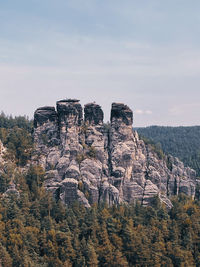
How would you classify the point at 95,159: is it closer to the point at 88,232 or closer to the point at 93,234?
the point at 88,232

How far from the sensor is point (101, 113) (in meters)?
92.2

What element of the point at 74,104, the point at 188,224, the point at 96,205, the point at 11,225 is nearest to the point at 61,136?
the point at 74,104

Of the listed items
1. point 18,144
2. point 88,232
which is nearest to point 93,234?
point 88,232

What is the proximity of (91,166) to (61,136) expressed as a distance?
1143cm

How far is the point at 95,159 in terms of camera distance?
85312 mm

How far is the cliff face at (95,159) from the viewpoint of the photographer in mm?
78562

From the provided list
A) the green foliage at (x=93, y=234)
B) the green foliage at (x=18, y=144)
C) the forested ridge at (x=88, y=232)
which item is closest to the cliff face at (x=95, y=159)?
the green foliage at (x=18, y=144)

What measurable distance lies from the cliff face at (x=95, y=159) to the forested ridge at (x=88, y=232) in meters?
4.22

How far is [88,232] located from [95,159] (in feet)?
76.1

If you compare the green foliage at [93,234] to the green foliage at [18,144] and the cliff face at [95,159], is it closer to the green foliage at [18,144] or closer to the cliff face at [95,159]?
the cliff face at [95,159]

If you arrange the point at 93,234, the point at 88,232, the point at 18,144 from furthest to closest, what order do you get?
the point at 18,144
the point at 88,232
the point at 93,234

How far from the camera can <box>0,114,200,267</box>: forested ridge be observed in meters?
59.3

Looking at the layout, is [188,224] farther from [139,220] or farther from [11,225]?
[11,225]

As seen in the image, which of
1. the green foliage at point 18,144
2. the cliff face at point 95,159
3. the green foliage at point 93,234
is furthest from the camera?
the green foliage at point 18,144
